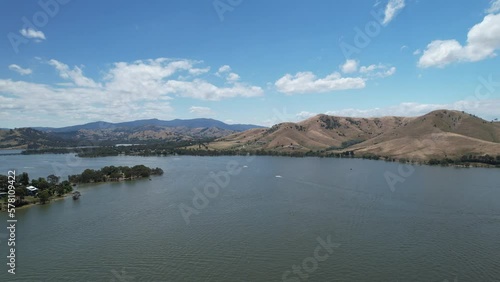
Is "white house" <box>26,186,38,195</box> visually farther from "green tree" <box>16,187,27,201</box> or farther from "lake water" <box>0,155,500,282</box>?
"lake water" <box>0,155,500,282</box>

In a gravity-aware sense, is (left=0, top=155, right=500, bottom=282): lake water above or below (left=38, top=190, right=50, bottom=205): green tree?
below

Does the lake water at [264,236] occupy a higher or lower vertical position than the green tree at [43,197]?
lower

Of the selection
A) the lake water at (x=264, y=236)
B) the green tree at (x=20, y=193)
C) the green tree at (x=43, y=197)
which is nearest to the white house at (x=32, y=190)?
the green tree at (x=20, y=193)

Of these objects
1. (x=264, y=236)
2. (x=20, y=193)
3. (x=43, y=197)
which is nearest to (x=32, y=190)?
(x=20, y=193)

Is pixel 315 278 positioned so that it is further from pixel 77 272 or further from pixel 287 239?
pixel 77 272

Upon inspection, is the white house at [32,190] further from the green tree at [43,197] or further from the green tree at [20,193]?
the green tree at [43,197]

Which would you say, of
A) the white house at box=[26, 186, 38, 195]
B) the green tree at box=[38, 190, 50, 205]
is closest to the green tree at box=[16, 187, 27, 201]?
the green tree at box=[38, 190, 50, 205]

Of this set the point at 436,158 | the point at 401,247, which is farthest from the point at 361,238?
the point at 436,158

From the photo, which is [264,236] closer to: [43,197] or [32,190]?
[43,197]
